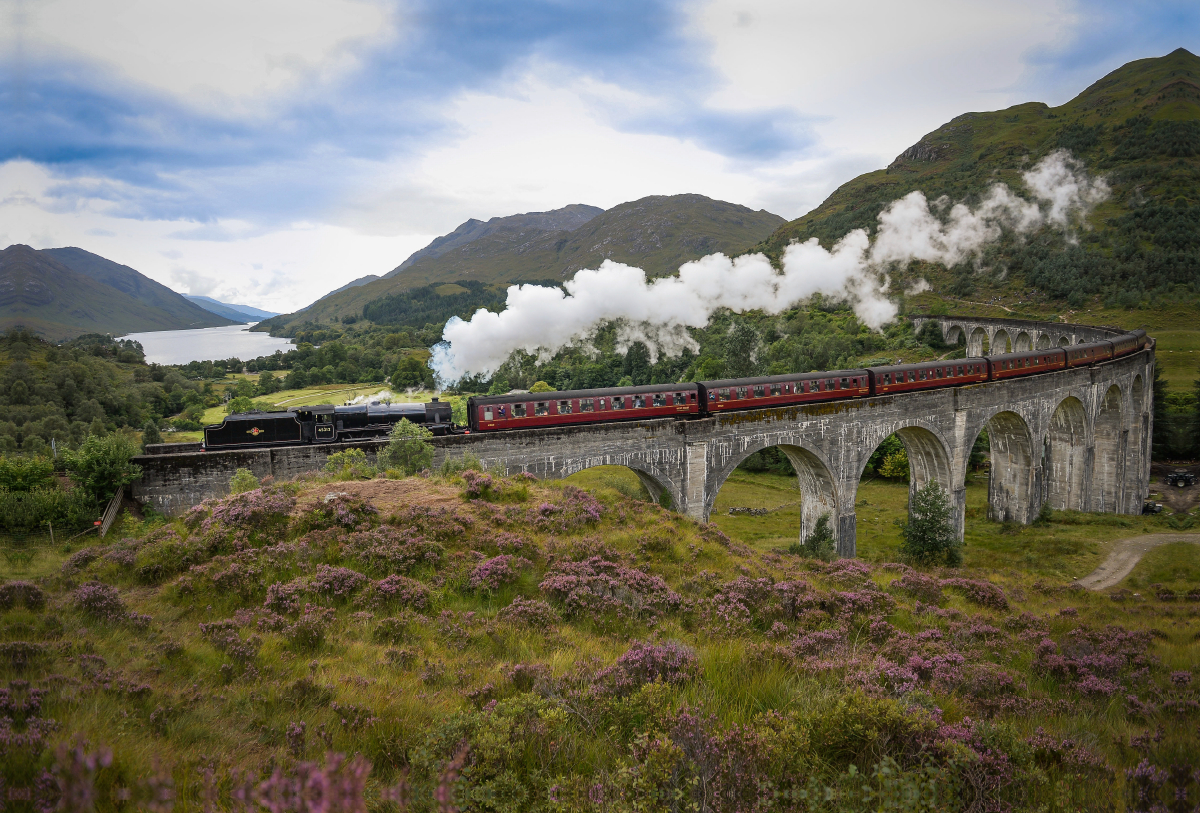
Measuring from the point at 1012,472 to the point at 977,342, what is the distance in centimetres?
5386

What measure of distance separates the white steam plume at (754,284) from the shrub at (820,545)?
118ft

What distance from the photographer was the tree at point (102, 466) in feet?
59.0

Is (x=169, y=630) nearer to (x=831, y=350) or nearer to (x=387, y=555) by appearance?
(x=387, y=555)

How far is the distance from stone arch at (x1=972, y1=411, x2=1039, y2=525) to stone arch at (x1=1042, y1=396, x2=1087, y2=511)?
14.0 ft

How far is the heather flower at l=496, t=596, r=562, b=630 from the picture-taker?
886 centimetres

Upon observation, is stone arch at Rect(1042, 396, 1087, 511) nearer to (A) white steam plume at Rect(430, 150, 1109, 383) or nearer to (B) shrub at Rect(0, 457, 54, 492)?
(A) white steam plume at Rect(430, 150, 1109, 383)

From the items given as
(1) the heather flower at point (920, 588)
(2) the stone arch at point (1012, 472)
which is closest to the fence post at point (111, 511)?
(1) the heather flower at point (920, 588)

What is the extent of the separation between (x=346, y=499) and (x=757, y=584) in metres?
9.09

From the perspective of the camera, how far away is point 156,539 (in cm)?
1116

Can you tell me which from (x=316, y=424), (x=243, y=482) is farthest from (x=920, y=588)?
(x=316, y=424)

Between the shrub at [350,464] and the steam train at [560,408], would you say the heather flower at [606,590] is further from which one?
the steam train at [560,408]

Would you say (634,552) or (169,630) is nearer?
(169,630)

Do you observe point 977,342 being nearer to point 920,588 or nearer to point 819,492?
point 819,492

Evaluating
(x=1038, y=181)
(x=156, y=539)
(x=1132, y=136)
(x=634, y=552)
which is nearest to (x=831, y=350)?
(x=634, y=552)
